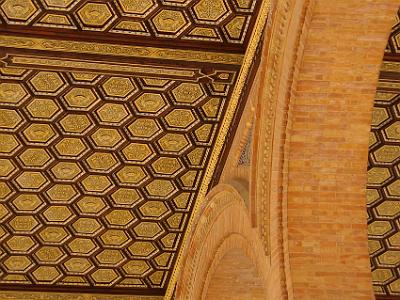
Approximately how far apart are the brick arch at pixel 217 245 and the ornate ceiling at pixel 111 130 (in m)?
0.28

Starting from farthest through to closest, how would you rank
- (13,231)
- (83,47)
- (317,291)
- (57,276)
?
(57,276) < (13,231) < (83,47) < (317,291)

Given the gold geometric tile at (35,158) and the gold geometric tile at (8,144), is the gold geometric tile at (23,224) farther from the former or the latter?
the gold geometric tile at (8,144)

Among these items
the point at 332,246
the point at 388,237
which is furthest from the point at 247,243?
the point at 388,237

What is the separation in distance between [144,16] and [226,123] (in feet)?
4.50

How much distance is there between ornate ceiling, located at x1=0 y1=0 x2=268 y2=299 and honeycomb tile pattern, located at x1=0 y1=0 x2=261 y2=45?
10 mm

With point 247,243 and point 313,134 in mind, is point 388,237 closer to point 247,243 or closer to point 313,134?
point 247,243

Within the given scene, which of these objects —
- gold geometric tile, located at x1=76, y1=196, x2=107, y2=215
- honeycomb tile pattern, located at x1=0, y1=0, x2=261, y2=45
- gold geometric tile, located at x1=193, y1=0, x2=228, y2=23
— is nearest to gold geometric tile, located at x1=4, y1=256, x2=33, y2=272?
gold geometric tile, located at x1=76, y1=196, x2=107, y2=215

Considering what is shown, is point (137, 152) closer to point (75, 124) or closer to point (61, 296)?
point (75, 124)

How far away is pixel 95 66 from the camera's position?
709 cm

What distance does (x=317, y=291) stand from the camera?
5.78 metres

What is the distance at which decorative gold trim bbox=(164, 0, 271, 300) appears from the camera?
6.67m

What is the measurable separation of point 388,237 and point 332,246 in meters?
3.43

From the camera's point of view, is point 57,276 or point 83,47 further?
point 57,276

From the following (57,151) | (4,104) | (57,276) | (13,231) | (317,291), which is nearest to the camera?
(317,291)
